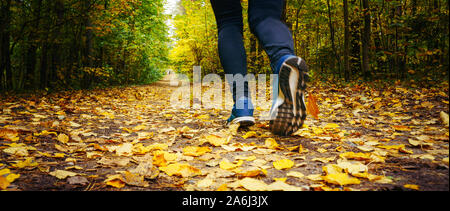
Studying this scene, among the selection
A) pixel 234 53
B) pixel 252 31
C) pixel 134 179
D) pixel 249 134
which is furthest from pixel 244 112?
pixel 134 179

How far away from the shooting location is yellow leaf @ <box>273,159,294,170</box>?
3.34 ft

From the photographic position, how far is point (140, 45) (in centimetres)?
1248

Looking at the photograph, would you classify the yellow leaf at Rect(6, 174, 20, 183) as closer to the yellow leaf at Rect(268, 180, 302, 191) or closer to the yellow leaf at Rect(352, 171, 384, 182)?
the yellow leaf at Rect(268, 180, 302, 191)

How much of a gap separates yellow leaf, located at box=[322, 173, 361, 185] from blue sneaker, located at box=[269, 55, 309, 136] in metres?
0.50

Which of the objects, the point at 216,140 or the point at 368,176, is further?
the point at 216,140

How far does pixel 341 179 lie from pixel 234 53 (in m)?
1.15

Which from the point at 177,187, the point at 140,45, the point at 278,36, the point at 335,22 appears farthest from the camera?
the point at 140,45

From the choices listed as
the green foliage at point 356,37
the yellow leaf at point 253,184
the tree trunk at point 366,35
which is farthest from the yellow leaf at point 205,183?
the tree trunk at point 366,35

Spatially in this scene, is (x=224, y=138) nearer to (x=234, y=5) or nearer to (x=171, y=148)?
(x=171, y=148)

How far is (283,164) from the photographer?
3.40 ft

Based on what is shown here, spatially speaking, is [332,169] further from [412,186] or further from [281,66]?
[281,66]
